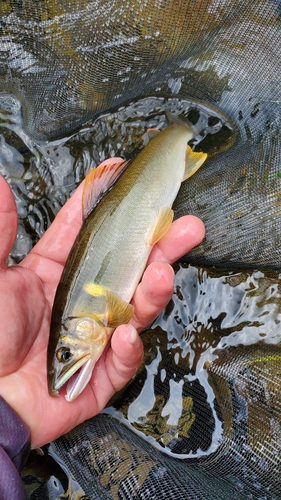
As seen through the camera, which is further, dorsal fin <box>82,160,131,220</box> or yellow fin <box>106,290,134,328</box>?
dorsal fin <box>82,160,131,220</box>

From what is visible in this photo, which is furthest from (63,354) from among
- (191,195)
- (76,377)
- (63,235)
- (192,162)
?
(192,162)

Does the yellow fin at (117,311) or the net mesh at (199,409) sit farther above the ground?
the yellow fin at (117,311)

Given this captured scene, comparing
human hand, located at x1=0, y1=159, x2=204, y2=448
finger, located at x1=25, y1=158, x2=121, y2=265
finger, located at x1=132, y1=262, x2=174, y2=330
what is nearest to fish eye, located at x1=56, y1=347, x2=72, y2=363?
human hand, located at x1=0, y1=159, x2=204, y2=448

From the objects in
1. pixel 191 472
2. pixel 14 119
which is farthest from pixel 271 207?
pixel 14 119

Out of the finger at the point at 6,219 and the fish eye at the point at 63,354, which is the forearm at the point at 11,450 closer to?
the fish eye at the point at 63,354

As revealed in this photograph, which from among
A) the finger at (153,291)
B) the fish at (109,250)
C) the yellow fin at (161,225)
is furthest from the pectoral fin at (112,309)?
the yellow fin at (161,225)

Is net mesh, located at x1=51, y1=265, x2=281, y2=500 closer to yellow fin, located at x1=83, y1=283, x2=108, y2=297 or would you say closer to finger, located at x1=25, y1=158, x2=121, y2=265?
yellow fin, located at x1=83, y1=283, x2=108, y2=297

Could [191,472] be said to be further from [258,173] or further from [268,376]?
[258,173]
